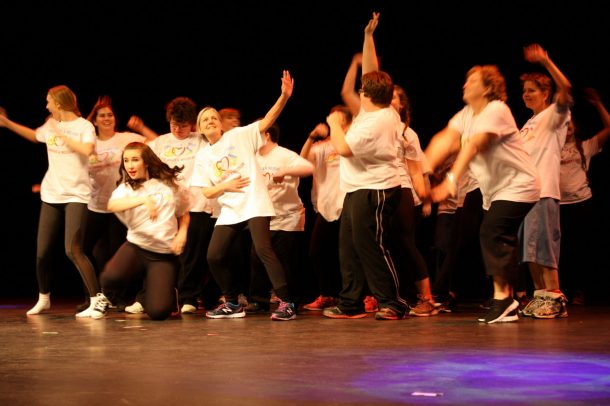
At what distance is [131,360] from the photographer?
10.4 feet

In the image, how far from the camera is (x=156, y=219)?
16.4 feet

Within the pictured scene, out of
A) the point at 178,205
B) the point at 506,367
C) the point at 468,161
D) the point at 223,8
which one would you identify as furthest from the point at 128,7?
the point at 506,367

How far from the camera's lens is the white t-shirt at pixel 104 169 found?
5750mm

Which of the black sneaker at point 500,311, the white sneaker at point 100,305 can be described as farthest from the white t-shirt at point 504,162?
the white sneaker at point 100,305

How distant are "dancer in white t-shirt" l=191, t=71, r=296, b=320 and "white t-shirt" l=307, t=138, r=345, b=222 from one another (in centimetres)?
96

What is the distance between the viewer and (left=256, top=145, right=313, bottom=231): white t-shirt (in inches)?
219

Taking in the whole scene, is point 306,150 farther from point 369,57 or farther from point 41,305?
point 41,305

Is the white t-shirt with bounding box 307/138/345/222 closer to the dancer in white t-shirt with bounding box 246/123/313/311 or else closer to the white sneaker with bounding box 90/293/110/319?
the dancer in white t-shirt with bounding box 246/123/313/311

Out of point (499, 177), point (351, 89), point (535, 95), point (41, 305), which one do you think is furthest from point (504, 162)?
point (41, 305)

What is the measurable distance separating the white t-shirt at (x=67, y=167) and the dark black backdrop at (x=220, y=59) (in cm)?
225

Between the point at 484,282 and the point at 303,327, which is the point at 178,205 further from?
the point at 484,282

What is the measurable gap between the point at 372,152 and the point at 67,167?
202 cm

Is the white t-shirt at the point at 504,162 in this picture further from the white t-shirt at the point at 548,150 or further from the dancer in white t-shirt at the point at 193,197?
the dancer in white t-shirt at the point at 193,197

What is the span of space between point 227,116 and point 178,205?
861mm
